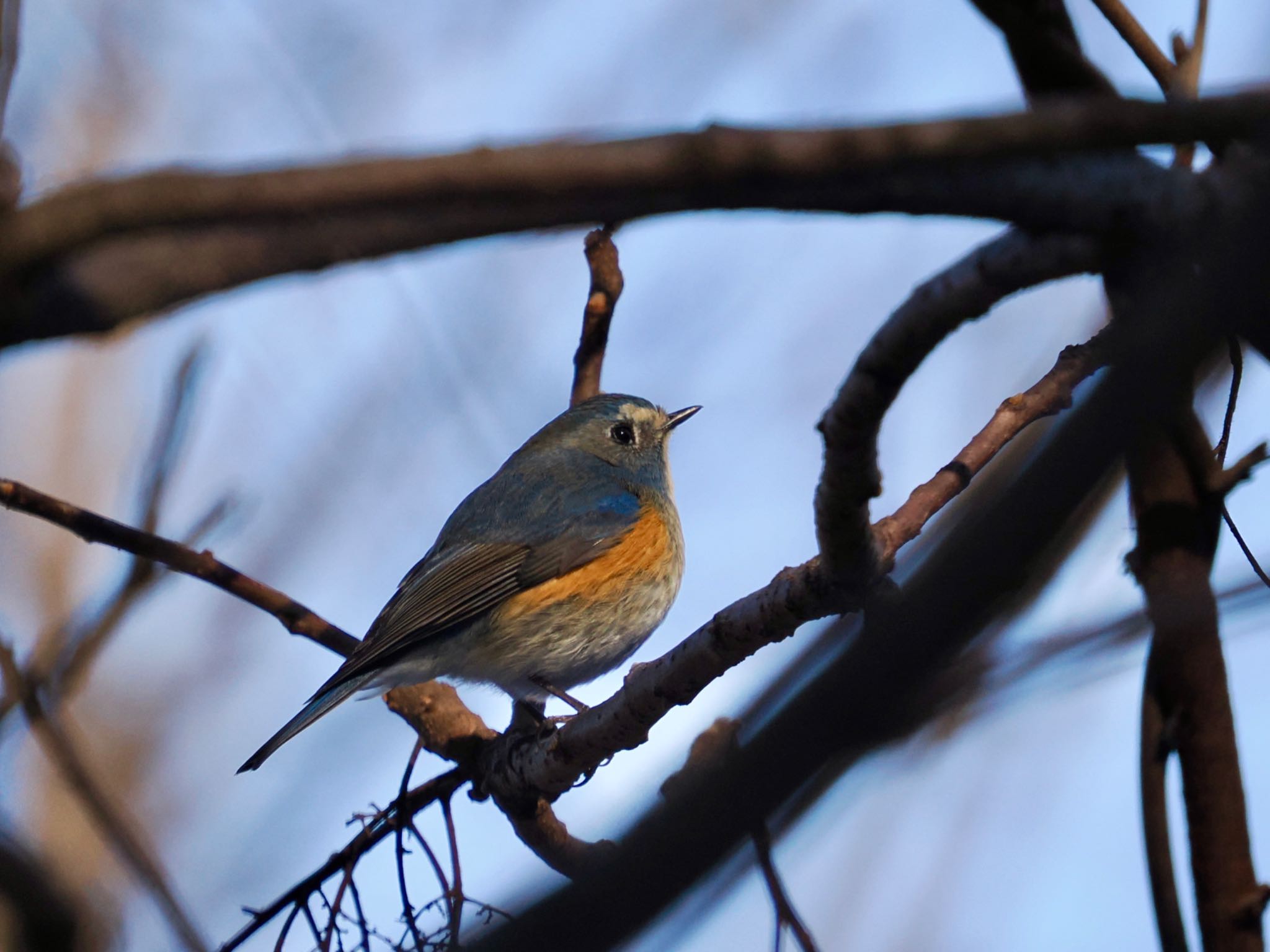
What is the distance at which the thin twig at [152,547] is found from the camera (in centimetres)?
246

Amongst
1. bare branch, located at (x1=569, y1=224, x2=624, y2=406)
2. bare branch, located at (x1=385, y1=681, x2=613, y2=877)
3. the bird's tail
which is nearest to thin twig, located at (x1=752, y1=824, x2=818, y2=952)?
bare branch, located at (x1=385, y1=681, x2=613, y2=877)

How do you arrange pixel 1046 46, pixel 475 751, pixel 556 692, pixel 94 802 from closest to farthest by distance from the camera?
1. pixel 94 802
2. pixel 1046 46
3. pixel 475 751
4. pixel 556 692

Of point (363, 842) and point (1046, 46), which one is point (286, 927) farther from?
point (1046, 46)

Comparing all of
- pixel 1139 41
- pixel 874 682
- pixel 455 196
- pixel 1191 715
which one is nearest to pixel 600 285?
pixel 1139 41

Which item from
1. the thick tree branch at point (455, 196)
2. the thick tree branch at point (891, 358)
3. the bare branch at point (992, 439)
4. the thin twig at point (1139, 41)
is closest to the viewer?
the thick tree branch at point (455, 196)

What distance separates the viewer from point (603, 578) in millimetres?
3762

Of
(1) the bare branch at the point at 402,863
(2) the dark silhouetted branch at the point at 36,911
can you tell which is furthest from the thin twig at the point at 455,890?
(2) the dark silhouetted branch at the point at 36,911

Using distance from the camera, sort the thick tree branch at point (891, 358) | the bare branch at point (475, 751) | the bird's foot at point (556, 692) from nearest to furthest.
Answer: the thick tree branch at point (891, 358) → the bare branch at point (475, 751) → the bird's foot at point (556, 692)

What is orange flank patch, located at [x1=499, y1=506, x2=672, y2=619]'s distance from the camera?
3.73m

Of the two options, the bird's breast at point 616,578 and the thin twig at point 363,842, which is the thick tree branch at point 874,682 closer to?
the thin twig at point 363,842

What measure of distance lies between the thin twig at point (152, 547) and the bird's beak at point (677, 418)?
6.75ft

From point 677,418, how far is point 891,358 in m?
3.21

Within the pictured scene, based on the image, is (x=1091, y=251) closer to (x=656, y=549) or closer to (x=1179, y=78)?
(x=1179, y=78)

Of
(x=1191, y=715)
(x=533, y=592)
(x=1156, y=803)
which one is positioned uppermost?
(x=533, y=592)
